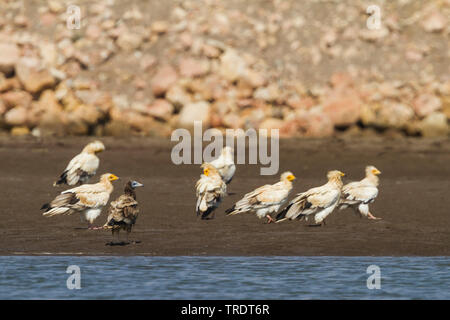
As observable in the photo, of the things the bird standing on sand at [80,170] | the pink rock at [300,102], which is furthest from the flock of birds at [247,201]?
the pink rock at [300,102]

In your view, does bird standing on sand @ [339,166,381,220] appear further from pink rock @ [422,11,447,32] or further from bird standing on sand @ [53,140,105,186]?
pink rock @ [422,11,447,32]

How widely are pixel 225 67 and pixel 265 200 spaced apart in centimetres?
1684

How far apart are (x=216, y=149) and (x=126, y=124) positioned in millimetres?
4189

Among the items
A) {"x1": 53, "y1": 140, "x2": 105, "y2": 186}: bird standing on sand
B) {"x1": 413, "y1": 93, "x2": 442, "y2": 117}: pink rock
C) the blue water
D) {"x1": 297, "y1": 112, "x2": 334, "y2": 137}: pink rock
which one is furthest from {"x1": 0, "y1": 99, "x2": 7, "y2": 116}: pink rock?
the blue water

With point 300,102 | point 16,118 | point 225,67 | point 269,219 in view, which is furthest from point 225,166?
point 225,67

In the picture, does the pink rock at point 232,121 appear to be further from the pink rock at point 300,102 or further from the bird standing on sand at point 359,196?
the bird standing on sand at point 359,196

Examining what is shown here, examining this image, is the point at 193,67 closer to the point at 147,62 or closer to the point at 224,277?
the point at 147,62

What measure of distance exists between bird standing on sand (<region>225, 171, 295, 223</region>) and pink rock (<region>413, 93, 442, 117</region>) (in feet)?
50.8

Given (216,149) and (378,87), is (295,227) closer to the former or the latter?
(216,149)

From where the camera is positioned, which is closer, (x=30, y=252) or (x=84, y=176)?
(x=30, y=252)

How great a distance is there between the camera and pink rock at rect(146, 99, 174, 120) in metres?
32.9

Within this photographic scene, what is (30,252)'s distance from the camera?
645 inches

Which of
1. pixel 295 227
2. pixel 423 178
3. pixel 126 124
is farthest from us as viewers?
pixel 126 124
